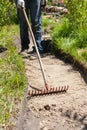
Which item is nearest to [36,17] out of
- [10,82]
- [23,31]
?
[23,31]

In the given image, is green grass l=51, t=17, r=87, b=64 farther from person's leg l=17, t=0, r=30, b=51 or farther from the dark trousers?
person's leg l=17, t=0, r=30, b=51

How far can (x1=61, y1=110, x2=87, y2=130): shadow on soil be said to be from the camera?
4.87 meters

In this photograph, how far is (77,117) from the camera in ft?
16.5

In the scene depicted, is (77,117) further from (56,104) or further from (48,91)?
(48,91)

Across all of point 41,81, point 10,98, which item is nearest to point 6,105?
point 10,98

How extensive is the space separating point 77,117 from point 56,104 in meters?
0.45

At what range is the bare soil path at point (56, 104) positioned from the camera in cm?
486

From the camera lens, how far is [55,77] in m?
6.36

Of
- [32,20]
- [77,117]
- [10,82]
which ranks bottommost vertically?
[77,117]

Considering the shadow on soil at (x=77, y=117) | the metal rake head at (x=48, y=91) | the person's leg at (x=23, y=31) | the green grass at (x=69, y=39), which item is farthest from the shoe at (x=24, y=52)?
the shadow on soil at (x=77, y=117)

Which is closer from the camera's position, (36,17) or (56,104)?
(56,104)

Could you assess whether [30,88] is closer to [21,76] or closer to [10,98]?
[21,76]

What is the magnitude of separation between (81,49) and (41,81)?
144cm

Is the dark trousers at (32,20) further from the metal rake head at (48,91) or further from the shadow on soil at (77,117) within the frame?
the shadow on soil at (77,117)
